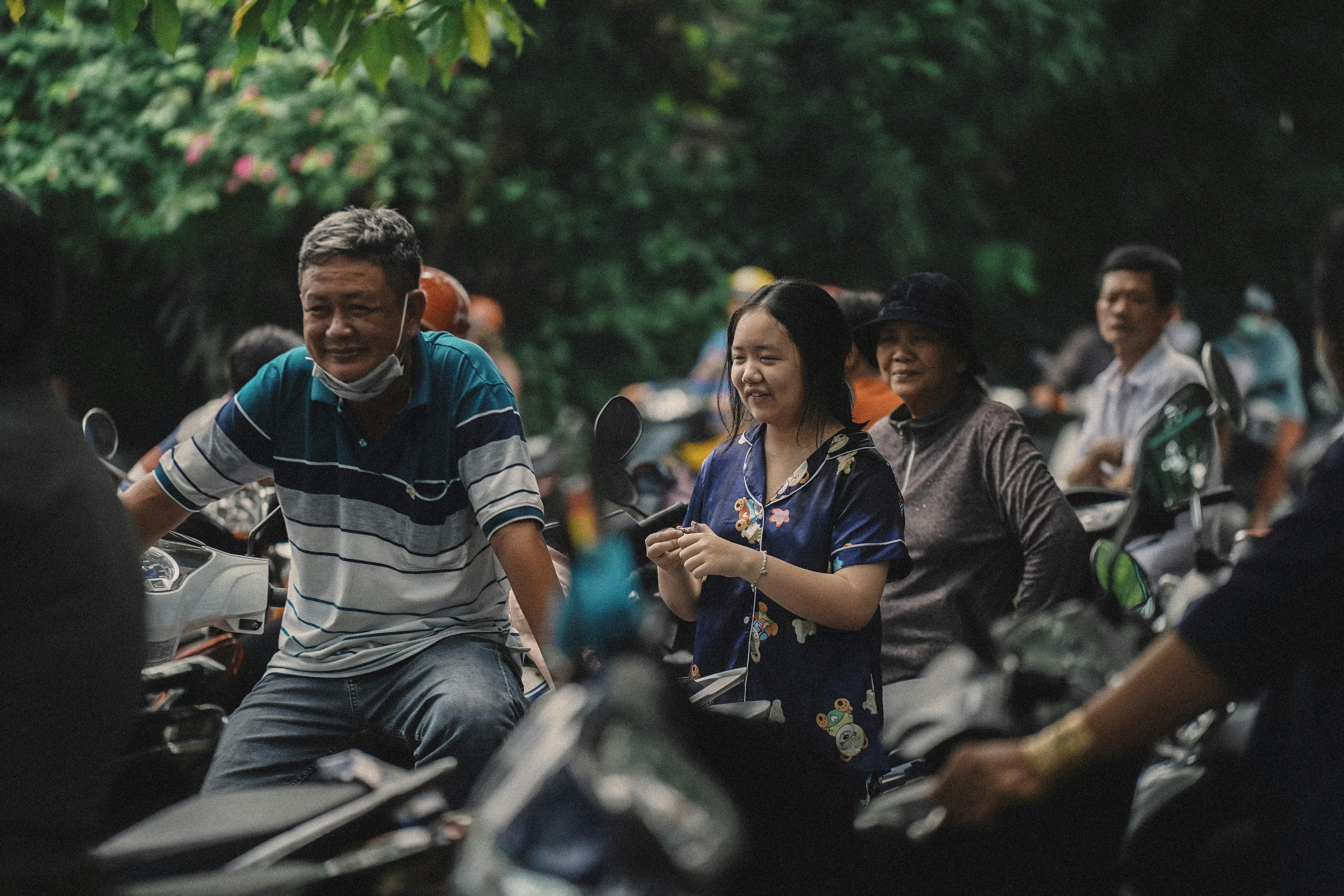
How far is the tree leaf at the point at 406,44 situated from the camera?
393 centimetres

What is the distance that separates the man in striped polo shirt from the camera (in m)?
2.99

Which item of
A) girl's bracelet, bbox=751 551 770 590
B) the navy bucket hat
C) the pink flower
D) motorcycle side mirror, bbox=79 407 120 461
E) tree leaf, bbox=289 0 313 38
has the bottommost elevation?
girl's bracelet, bbox=751 551 770 590

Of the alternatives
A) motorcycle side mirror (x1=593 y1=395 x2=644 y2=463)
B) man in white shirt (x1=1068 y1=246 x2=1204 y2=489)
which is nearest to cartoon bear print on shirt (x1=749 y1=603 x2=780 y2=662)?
motorcycle side mirror (x1=593 y1=395 x2=644 y2=463)

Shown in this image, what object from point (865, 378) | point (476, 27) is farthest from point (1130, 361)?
point (476, 27)

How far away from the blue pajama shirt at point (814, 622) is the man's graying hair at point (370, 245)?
96 cm

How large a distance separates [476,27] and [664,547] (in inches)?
74.4

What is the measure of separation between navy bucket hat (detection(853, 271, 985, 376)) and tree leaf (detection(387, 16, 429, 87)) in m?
1.50

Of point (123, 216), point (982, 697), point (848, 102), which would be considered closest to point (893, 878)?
point (982, 697)

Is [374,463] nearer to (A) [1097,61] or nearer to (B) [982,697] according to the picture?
(B) [982,697]

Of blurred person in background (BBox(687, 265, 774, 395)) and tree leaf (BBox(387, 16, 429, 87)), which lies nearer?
tree leaf (BBox(387, 16, 429, 87))

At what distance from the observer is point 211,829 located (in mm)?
2020

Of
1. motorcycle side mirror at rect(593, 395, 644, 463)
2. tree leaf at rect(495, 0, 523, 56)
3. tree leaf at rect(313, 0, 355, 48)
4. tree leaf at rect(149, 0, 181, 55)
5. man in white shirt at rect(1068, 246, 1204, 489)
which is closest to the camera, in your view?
motorcycle side mirror at rect(593, 395, 644, 463)

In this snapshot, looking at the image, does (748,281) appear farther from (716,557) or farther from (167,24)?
(716,557)

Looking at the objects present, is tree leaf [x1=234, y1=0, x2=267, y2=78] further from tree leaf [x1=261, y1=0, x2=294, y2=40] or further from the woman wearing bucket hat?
the woman wearing bucket hat
